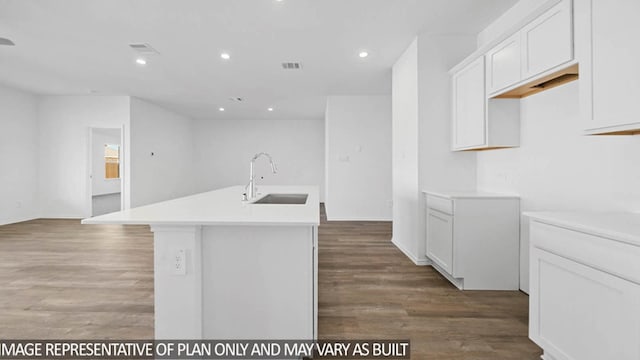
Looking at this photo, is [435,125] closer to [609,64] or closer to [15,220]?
[609,64]

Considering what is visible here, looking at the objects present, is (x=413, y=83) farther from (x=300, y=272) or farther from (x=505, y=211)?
(x=300, y=272)

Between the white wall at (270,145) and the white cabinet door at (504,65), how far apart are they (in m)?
Answer: 7.49

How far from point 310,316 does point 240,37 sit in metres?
3.27

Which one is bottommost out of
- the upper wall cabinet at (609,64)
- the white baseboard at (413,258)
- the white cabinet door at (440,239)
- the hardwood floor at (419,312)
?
the hardwood floor at (419,312)

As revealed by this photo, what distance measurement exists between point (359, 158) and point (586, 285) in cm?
527

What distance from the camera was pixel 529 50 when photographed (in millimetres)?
2332

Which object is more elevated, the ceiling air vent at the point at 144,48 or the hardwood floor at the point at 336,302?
the ceiling air vent at the point at 144,48

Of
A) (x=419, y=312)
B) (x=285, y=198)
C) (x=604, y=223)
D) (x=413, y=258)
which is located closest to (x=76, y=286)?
(x=285, y=198)

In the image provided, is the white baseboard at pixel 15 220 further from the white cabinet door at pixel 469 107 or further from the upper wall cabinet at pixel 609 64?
the upper wall cabinet at pixel 609 64

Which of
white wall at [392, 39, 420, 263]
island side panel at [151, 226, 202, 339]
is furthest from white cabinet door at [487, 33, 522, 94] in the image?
island side panel at [151, 226, 202, 339]

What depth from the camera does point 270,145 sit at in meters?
10.2

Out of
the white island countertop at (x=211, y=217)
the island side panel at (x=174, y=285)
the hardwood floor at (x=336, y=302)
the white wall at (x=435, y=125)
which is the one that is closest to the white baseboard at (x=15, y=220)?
the hardwood floor at (x=336, y=302)

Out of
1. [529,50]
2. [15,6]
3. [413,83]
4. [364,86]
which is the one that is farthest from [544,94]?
[15,6]

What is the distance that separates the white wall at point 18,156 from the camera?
238 inches
